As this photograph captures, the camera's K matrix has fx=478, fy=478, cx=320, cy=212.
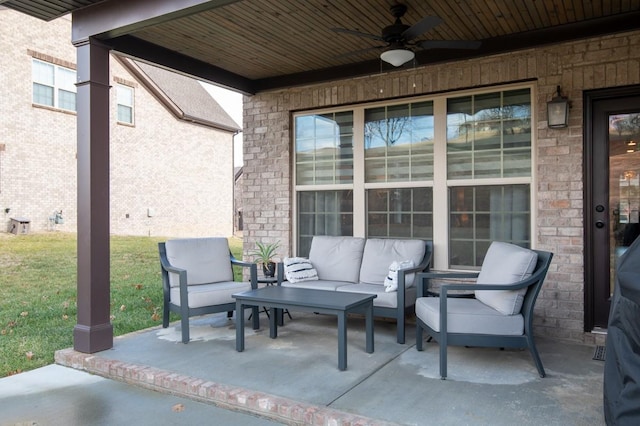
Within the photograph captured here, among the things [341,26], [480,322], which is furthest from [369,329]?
[341,26]

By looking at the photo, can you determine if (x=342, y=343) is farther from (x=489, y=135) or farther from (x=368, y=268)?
(x=489, y=135)

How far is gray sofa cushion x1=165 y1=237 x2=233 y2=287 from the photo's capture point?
4.78 meters

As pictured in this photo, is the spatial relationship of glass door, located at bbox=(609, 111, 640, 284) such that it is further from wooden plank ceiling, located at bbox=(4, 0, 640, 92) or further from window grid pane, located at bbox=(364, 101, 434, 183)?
window grid pane, located at bbox=(364, 101, 434, 183)

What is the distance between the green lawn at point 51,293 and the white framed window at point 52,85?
3.25m

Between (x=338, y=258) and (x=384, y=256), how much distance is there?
0.53m

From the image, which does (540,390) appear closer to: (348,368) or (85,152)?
(348,368)

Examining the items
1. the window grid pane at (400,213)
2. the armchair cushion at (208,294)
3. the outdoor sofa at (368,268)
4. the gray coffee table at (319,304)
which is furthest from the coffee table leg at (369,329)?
the window grid pane at (400,213)

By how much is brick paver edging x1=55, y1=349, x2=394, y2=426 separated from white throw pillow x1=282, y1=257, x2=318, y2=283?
5.71 feet

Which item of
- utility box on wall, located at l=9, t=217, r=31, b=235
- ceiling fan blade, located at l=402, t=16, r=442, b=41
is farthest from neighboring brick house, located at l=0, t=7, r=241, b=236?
ceiling fan blade, located at l=402, t=16, r=442, b=41

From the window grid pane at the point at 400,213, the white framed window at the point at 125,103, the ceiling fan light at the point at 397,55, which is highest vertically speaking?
the white framed window at the point at 125,103

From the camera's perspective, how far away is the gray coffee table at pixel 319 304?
3.39 m

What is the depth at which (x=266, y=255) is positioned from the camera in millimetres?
5633

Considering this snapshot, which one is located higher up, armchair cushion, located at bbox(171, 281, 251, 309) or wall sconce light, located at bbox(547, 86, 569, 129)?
wall sconce light, located at bbox(547, 86, 569, 129)

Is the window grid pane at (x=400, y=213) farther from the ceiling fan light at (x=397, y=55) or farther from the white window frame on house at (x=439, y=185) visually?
the ceiling fan light at (x=397, y=55)
